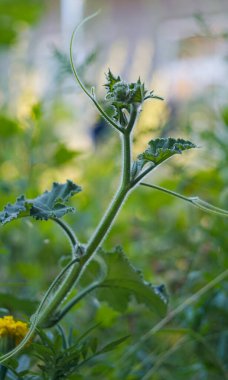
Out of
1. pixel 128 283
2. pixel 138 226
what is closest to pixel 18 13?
pixel 138 226

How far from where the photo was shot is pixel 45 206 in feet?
1.13

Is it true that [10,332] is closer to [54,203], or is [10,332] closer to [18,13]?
[54,203]

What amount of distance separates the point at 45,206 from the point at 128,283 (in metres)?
0.09

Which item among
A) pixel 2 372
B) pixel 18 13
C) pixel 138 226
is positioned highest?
pixel 18 13

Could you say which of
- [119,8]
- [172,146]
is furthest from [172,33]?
[172,146]

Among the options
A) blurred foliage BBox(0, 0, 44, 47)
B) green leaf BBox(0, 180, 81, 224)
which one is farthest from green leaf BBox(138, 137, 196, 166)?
blurred foliage BBox(0, 0, 44, 47)

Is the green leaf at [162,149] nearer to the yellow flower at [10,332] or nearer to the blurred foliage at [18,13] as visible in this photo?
the yellow flower at [10,332]

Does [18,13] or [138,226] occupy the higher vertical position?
[18,13]

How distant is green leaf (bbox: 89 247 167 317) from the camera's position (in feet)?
1.30

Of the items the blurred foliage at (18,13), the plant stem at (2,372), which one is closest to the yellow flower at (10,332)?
the plant stem at (2,372)

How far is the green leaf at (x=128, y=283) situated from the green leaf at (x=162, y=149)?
91mm

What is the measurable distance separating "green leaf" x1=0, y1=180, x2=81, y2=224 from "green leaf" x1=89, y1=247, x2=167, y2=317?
0.06 meters

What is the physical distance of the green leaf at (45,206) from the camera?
1.07 ft

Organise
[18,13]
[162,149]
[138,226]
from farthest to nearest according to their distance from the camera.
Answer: [18,13], [138,226], [162,149]
